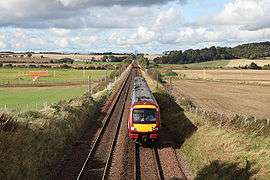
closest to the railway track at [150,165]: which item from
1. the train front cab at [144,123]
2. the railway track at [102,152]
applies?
the train front cab at [144,123]

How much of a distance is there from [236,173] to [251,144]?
2315 millimetres

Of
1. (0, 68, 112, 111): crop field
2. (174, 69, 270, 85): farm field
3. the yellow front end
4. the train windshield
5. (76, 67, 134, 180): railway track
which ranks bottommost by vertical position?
(174, 69, 270, 85): farm field

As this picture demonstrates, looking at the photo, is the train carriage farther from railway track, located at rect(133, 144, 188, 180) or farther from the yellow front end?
railway track, located at rect(133, 144, 188, 180)

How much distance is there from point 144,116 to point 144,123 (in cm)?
41

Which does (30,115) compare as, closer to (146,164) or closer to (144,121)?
(144,121)

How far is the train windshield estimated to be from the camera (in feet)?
77.7

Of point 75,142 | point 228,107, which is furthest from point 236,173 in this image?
point 228,107

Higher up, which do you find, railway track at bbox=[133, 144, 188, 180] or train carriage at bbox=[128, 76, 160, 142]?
train carriage at bbox=[128, 76, 160, 142]

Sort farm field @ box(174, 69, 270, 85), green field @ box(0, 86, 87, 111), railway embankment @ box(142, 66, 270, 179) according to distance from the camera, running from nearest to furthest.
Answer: railway embankment @ box(142, 66, 270, 179), green field @ box(0, 86, 87, 111), farm field @ box(174, 69, 270, 85)

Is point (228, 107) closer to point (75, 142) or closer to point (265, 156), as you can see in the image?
point (75, 142)

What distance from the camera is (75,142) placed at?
25.0 meters

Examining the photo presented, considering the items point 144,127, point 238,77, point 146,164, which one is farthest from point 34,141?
point 238,77

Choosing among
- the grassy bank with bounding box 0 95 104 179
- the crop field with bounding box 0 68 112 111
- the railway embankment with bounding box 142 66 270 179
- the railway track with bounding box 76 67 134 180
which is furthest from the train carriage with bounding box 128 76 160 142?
the crop field with bounding box 0 68 112 111

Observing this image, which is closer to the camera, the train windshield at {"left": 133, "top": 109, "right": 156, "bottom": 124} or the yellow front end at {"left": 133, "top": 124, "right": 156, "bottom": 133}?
the yellow front end at {"left": 133, "top": 124, "right": 156, "bottom": 133}
